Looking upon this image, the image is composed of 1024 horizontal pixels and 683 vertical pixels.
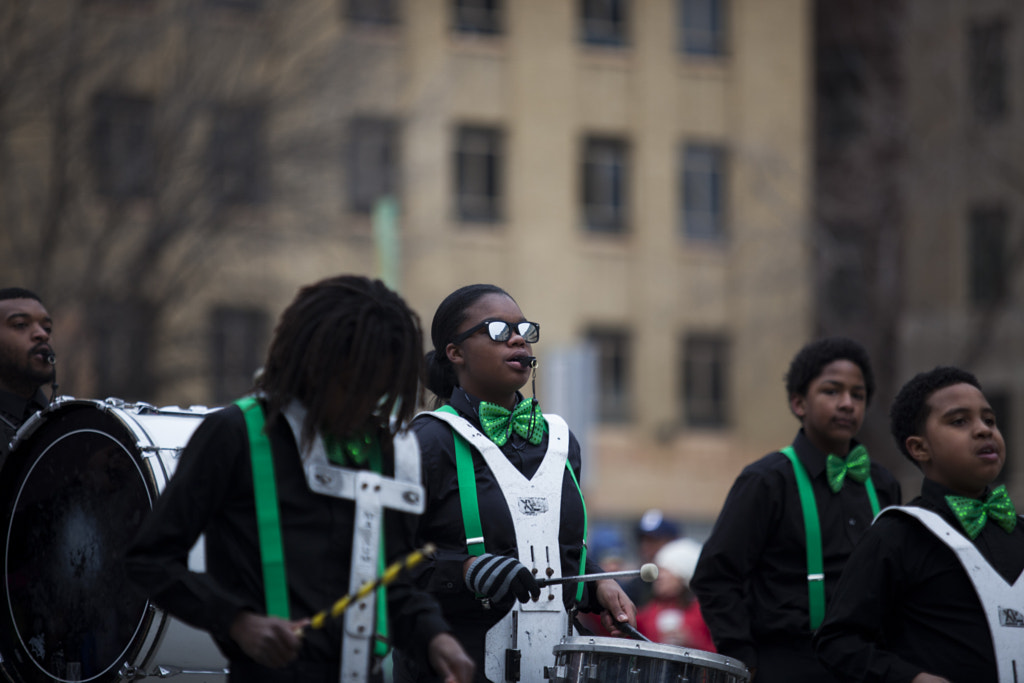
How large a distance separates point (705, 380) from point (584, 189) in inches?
180

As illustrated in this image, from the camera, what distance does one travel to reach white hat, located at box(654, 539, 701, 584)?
36.6 feet

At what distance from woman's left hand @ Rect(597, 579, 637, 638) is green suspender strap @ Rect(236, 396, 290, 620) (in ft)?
5.90

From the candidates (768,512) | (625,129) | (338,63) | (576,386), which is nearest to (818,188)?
(625,129)

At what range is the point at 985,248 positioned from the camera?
105 ft

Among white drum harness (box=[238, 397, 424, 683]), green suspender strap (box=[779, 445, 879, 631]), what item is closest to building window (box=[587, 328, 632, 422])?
green suspender strap (box=[779, 445, 879, 631])

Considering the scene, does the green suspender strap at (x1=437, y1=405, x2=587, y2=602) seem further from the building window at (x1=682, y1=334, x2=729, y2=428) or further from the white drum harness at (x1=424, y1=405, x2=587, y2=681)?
the building window at (x1=682, y1=334, x2=729, y2=428)

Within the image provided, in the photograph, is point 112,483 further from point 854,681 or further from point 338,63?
point 338,63

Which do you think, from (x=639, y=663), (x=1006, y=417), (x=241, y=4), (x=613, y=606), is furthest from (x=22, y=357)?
(x=1006, y=417)

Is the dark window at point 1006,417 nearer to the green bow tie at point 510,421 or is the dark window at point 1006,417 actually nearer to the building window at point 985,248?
the building window at point 985,248

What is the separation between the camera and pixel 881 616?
516cm

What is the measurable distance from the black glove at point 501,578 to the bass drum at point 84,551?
1016mm

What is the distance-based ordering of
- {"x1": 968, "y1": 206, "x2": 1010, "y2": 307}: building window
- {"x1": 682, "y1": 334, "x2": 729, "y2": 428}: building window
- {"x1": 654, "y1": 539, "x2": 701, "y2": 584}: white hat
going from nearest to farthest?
{"x1": 654, "y1": 539, "x2": 701, "y2": 584}: white hat → {"x1": 968, "y1": 206, "x2": 1010, "y2": 307}: building window → {"x1": 682, "y1": 334, "x2": 729, "y2": 428}: building window

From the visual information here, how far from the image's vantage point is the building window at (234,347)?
2278 centimetres

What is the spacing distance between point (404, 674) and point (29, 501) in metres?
1.43
